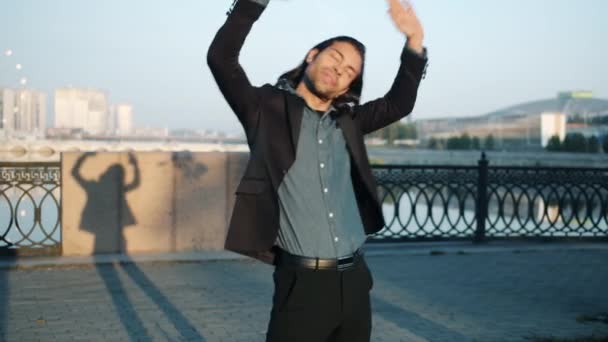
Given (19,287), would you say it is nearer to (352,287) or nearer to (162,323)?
(162,323)

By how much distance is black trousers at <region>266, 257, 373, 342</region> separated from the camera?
99.2 inches

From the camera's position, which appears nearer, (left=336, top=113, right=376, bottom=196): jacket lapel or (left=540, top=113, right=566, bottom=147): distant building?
(left=336, top=113, right=376, bottom=196): jacket lapel

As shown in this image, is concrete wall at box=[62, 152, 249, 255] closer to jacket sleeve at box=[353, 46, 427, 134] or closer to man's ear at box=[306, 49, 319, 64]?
jacket sleeve at box=[353, 46, 427, 134]

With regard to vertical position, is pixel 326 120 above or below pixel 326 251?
above

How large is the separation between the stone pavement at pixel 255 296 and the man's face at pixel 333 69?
3174 millimetres

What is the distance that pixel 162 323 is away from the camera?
19.0ft

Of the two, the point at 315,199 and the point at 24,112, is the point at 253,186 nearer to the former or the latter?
the point at 315,199

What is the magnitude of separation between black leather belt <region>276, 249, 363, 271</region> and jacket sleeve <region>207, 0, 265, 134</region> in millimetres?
527

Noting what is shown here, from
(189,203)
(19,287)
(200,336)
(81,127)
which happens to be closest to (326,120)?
(200,336)

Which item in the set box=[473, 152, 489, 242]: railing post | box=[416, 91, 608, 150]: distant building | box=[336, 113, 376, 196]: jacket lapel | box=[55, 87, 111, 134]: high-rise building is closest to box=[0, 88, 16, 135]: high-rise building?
box=[55, 87, 111, 134]: high-rise building

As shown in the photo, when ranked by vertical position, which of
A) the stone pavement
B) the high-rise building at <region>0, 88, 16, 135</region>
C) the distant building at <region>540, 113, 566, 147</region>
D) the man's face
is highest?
the high-rise building at <region>0, 88, 16, 135</region>

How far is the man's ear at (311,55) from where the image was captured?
2.70 meters

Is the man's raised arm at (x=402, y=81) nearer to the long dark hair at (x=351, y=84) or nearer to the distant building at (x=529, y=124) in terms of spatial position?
the long dark hair at (x=351, y=84)

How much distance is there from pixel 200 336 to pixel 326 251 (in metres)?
3.17
